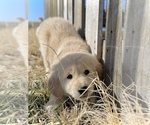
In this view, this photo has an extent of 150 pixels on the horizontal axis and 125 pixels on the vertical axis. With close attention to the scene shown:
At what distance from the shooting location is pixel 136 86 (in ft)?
5.37

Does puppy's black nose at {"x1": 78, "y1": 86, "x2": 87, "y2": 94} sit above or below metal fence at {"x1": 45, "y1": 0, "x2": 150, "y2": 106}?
below

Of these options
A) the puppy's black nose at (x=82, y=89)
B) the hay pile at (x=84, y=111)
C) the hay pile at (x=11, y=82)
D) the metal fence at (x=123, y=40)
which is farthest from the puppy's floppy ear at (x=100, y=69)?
the hay pile at (x=11, y=82)

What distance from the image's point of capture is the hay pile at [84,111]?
5.33 ft

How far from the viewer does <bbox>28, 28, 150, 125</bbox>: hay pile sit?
1626mm

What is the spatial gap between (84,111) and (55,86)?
59cm

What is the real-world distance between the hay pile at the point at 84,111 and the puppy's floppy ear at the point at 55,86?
114 mm

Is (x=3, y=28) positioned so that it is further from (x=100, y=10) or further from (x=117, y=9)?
(x=100, y=10)

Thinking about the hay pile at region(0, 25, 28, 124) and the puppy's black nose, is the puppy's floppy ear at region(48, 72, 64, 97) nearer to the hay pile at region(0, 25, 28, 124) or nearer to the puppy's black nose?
the puppy's black nose

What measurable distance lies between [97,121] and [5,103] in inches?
26.7

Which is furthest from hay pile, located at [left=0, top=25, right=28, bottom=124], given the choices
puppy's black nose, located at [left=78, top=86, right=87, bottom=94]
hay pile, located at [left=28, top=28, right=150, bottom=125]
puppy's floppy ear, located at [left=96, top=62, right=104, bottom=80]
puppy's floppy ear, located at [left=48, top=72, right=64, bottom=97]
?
puppy's floppy ear, located at [left=96, top=62, right=104, bottom=80]

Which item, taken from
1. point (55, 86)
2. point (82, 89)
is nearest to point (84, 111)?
point (82, 89)

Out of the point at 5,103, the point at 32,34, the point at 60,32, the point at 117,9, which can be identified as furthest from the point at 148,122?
the point at 32,34

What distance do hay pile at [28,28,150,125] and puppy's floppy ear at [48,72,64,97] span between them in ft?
0.37

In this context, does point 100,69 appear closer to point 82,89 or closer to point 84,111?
point 82,89
